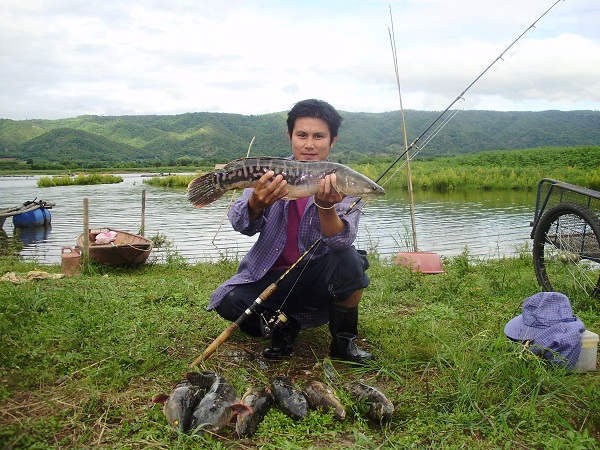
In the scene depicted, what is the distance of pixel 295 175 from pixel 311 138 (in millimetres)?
557

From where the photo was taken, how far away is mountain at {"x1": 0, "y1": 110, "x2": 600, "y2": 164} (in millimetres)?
90812

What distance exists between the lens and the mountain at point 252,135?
90.8 m

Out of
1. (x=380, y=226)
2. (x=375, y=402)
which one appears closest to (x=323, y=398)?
(x=375, y=402)

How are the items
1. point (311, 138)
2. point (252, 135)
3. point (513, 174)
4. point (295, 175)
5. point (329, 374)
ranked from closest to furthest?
point (329, 374) → point (295, 175) → point (311, 138) → point (513, 174) → point (252, 135)

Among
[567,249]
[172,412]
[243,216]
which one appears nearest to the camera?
[172,412]

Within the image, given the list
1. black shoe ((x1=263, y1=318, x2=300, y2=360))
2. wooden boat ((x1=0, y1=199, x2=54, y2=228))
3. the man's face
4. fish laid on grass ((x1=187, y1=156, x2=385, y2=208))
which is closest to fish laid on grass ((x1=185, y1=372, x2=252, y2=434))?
black shoe ((x1=263, y1=318, x2=300, y2=360))

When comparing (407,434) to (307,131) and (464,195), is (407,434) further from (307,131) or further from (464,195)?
(464,195)

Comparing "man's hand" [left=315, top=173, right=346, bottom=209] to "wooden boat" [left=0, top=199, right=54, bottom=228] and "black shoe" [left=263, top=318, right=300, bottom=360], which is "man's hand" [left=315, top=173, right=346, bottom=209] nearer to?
"black shoe" [left=263, top=318, right=300, bottom=360]

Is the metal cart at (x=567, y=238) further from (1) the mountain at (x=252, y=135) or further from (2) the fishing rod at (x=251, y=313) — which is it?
(1) the mountain at (x=252, y=135)

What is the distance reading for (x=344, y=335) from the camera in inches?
153

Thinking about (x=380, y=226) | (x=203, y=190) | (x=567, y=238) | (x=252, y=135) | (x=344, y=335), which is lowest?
(x=380, y=226)

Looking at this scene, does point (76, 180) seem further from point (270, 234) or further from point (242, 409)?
point (242, 409)

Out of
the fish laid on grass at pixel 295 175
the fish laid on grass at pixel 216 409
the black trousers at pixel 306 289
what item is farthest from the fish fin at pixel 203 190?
the fish laid on grass at pixel 216 409

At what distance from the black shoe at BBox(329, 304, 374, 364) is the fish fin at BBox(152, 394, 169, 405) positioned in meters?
1.44
